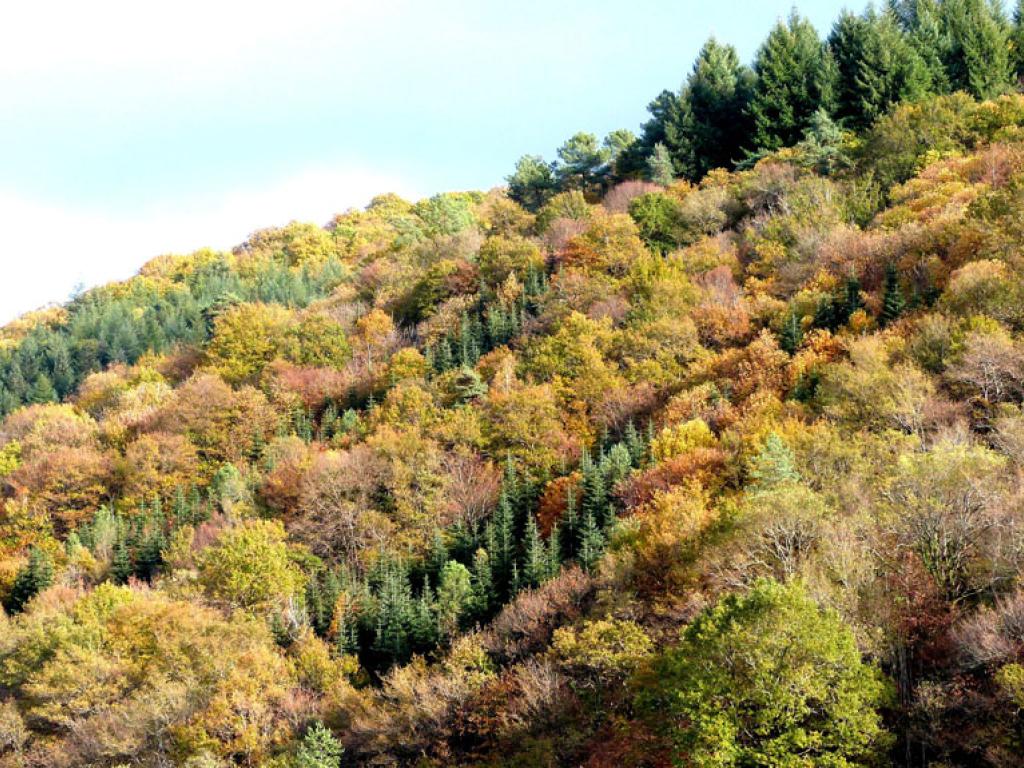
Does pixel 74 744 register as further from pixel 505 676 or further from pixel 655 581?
pixel 655 581

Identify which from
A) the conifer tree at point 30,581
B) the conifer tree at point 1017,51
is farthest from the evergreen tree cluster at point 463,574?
the conifer tree at point 1017,51

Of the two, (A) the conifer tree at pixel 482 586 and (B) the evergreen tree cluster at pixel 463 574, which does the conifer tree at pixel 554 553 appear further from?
(A) the conifer tree at pixel 482 586

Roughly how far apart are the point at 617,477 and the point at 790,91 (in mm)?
56026

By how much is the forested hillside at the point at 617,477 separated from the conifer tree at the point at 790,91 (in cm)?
45

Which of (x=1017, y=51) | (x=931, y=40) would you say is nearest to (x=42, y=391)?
(x=931, y=40)

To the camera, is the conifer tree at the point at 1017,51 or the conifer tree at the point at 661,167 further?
the conifer tree at the point at 661,167

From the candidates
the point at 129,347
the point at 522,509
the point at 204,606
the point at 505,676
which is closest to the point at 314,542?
the point at 204,606

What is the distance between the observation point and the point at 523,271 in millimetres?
93375

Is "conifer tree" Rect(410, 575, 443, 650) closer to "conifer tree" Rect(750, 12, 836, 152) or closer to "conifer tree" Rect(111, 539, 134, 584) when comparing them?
"conifer tree" Rect(111, 539, 134, 584)

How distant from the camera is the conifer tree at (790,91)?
96188 millimetres

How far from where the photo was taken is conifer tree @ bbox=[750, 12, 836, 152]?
9619cm

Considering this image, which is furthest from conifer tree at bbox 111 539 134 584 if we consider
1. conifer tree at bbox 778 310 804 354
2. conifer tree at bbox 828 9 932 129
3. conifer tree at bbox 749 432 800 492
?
conifer tree at bbox 828 9 932 129

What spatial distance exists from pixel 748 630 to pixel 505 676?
17129mm

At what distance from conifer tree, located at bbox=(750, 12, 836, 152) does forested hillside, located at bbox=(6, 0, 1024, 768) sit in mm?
445
